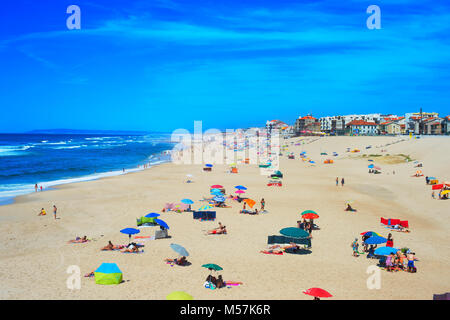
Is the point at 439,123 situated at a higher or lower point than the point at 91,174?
higher

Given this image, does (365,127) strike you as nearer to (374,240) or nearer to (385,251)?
(374,240)

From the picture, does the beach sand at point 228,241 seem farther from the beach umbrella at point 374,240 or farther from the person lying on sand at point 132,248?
the beach umbrella at point 374,240

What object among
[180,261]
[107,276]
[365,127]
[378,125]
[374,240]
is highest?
[378,125]

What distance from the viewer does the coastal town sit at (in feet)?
286

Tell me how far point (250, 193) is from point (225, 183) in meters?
5.74

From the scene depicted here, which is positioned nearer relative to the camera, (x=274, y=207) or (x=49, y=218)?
(x=49, y=218)

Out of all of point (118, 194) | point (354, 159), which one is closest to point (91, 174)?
point (118, 194)

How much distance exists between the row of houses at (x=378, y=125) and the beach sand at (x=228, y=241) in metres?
64.6

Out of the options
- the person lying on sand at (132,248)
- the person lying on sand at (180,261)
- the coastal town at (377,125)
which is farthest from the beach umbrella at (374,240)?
the coastal town at (377,125)

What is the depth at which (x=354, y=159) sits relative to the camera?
168ft

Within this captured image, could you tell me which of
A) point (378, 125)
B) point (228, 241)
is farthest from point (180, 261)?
point (378, 125)

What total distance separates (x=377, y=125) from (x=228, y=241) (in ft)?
360

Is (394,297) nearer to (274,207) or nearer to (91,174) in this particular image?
(274,207)

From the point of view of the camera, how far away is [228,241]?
15.5 meters
